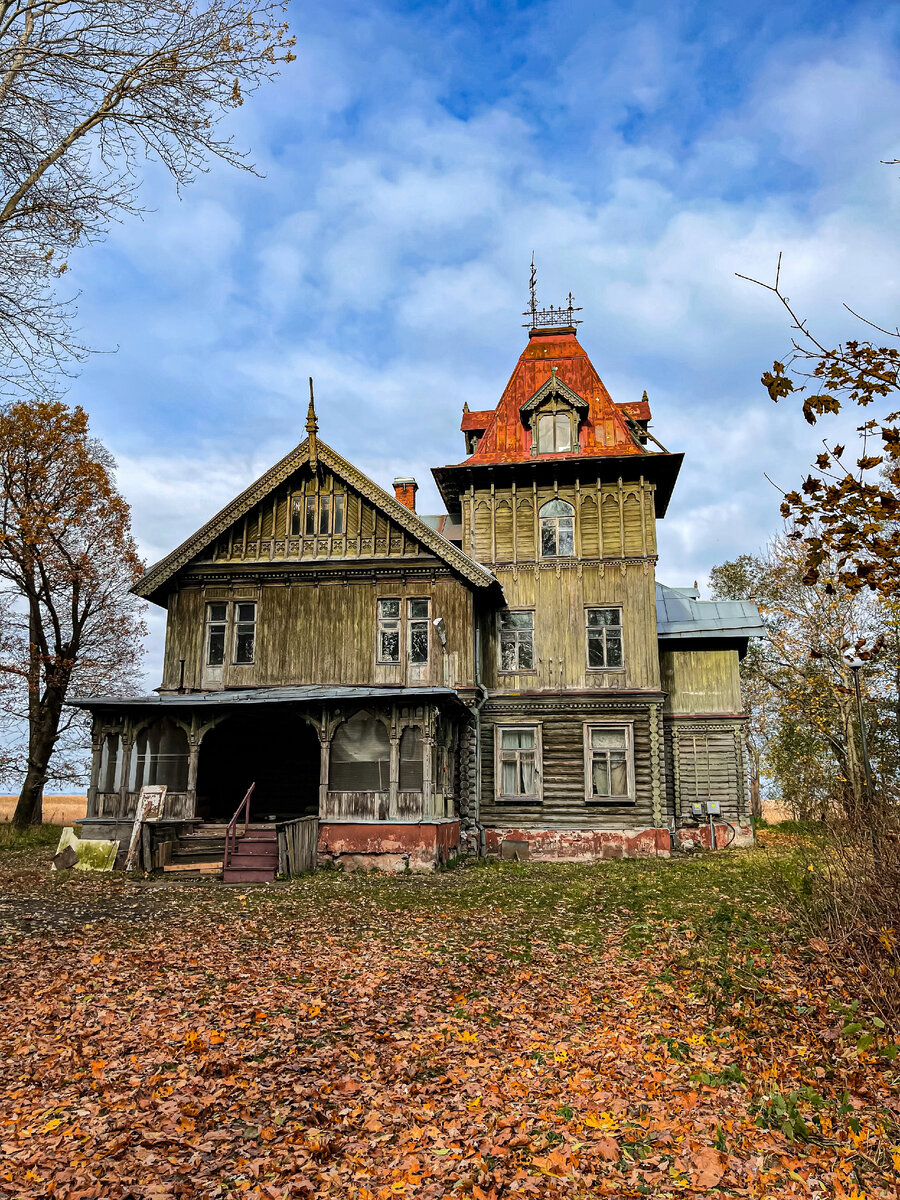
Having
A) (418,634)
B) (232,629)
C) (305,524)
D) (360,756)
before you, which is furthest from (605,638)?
(232,629)

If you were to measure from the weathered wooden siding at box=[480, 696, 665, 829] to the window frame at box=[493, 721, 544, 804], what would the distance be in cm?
6

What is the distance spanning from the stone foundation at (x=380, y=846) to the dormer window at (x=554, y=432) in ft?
38.6

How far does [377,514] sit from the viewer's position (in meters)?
24.3

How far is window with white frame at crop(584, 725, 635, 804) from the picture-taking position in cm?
2400

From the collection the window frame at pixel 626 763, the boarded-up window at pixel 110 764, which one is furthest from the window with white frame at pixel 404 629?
the boarded-up window at pixel 110 764

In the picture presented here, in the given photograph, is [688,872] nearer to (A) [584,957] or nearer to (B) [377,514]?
(A) [584,957]

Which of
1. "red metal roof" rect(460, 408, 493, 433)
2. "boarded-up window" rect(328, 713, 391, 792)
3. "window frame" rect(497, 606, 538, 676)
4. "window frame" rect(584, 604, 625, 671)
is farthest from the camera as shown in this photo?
"red metal roof" rect(460, 408, 493, 433)

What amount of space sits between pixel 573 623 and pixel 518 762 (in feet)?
14.0

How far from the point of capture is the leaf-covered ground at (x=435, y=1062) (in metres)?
6.00

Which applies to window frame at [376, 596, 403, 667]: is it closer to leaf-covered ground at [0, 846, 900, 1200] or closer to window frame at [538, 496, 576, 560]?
window frame at [538, 496, 576, 560]

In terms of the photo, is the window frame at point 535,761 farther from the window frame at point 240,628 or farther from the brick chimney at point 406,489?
the brick chimney at point 406,489

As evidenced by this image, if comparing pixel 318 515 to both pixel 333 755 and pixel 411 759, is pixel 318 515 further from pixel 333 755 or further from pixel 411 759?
pixel 411 759

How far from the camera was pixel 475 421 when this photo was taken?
2866 cm

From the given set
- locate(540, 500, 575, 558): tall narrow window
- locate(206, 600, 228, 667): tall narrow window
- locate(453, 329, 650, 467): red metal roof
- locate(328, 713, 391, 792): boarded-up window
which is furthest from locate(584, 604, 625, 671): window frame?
locate(206, 600, 228, 667): tall narrow window
